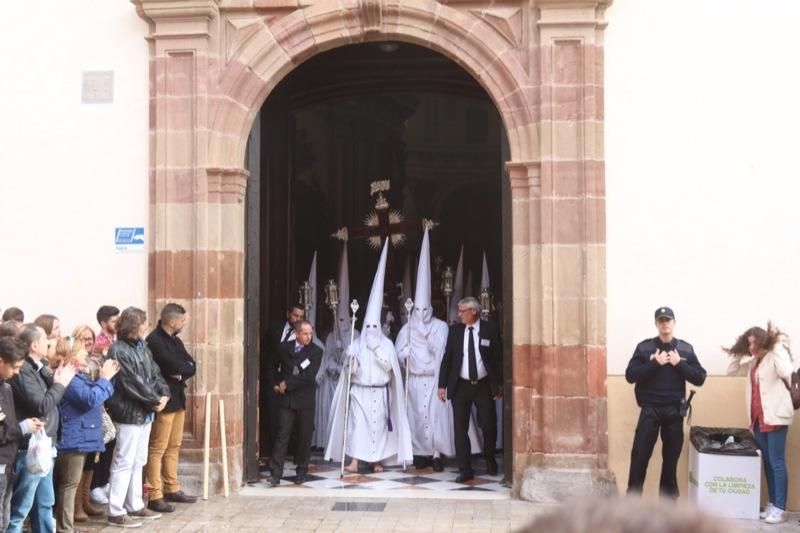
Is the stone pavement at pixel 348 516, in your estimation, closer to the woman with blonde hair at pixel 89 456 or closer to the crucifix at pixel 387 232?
the woman with blonde hair at pixel 89 456

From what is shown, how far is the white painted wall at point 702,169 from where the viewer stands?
28.1 feet

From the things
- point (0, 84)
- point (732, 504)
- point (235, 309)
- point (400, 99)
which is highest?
point (400, 99)

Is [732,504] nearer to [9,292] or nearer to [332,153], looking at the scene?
[9,292]

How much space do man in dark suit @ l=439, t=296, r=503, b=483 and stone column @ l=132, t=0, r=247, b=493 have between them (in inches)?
78.2

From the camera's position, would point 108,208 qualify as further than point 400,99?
No

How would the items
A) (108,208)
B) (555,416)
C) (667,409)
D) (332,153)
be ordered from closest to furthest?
(667,409) < (555,416) < (108,208) < (332,153)

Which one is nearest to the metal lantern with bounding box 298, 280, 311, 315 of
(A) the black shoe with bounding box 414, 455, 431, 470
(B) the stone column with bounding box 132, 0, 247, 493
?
(A) the black shoe with bounding box 414, 455, 431, 470

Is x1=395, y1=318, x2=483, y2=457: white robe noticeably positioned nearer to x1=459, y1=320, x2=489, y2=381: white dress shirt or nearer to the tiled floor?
the tiled floor

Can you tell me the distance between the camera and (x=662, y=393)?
7.98m

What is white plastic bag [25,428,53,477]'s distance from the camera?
6254 millimetres

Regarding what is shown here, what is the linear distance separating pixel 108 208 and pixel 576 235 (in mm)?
4006

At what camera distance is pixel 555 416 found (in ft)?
27.9

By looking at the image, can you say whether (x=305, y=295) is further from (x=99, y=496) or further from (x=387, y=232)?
(x=99, y=496)

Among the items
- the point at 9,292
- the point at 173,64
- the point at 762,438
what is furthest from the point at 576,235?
the point at 9,292
